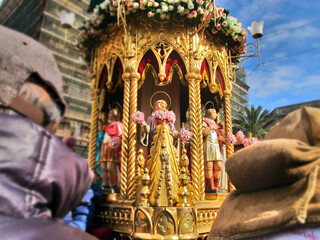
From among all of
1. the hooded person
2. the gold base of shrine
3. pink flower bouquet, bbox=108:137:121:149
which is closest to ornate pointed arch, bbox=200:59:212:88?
pink flower bouquet, bbox=108:137:121:149

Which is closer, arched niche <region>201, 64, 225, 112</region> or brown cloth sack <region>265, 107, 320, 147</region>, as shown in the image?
brown cloth sack <region>265, 107, 320, 147</region>

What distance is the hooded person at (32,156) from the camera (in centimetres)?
61

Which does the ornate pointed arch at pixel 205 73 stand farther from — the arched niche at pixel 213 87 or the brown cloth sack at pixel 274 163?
the brown cloth sack at pixel 274 163

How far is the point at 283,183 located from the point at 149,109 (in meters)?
5.58

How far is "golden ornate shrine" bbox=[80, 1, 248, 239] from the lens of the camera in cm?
414

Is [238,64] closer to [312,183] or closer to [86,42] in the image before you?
[86,42]

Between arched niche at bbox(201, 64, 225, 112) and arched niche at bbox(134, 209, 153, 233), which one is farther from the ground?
arched niche at bbox(201, 64, 225, 112)

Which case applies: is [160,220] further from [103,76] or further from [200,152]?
[103,76]

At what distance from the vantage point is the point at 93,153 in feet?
21.2

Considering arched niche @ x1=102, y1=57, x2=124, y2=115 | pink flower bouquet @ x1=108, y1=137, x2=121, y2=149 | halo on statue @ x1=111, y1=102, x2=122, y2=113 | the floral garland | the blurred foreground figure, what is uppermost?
the floral garland

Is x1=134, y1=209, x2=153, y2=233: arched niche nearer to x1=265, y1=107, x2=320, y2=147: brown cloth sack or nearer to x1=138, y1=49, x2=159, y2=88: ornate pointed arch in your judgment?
x1=138, y1=49, x2=159, y2=88: ornate pointed arch

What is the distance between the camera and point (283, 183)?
95 cm

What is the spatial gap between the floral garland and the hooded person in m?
4.95

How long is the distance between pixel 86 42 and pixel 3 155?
6.64 m
